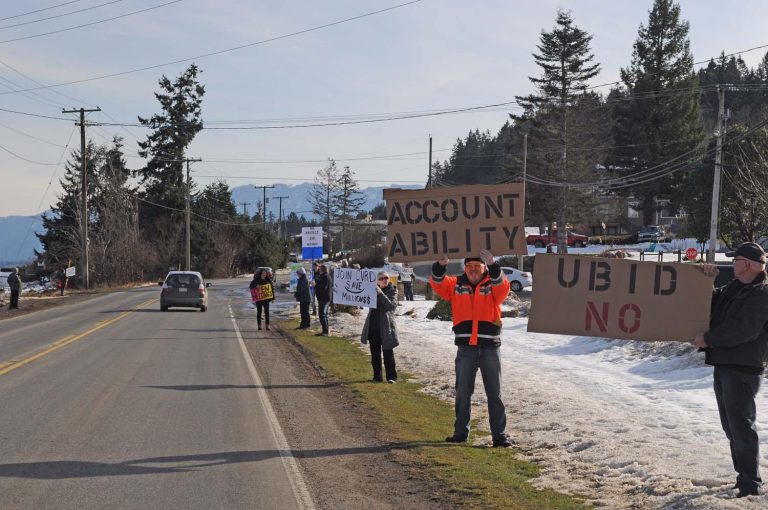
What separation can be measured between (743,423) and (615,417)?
418 centimetres

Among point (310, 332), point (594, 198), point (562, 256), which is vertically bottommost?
point (310, 332)

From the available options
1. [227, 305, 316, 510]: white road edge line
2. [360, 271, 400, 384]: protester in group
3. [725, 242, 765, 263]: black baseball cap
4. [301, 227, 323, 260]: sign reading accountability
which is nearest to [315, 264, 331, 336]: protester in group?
[301, 227, 323, 260]: sign reading accountability

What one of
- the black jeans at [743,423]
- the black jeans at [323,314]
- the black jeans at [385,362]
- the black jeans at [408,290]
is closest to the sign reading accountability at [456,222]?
the black jeans at [743,423]

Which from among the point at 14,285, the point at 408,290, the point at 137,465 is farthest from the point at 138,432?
the point at 408,290

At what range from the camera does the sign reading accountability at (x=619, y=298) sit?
8.15 m

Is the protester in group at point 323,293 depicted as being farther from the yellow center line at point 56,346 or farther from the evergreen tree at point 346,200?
the evergreen tree at point 346,200

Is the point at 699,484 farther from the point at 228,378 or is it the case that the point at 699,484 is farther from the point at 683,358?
the point at 228,378

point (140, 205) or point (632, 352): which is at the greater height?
point (140, 205)

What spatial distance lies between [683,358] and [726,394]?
867cm

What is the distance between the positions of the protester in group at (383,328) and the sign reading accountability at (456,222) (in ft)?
14.1

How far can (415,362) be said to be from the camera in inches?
698

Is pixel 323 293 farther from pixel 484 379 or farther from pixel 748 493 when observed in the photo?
pixel 748 493

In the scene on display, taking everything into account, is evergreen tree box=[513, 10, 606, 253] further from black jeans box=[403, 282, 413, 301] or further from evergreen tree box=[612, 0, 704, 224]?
black jeans box=[403, 282, 413, 301]

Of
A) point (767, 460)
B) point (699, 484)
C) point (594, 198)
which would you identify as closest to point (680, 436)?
point (767, 460)
